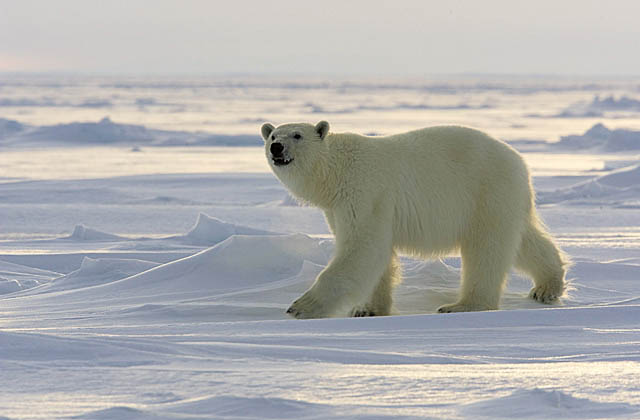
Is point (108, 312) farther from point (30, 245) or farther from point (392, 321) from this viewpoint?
point (30, 245)

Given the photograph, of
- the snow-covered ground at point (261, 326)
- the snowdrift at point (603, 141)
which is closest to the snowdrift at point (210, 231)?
the snow-covered ground at point (261, 326)

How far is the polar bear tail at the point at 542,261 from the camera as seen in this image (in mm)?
4738

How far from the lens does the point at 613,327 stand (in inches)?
139

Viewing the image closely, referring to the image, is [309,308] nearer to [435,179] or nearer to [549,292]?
[435,179]

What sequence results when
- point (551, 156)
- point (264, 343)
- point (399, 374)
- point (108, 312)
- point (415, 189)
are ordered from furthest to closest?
point (551, 156) → point (415, 189) → point (108, 312) → point (264, 343) → point (399, 374)

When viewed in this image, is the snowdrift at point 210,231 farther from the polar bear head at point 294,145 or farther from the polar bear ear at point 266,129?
the polar bear head at point 294,145

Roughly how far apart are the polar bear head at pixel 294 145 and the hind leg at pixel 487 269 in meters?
0.98

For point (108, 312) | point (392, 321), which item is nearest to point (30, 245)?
point (108, 312)

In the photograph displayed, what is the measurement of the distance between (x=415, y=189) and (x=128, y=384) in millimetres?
2320

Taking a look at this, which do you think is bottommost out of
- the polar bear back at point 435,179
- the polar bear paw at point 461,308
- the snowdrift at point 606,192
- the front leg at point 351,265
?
the snowdrift at point 606,192

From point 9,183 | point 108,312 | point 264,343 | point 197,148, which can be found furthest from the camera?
point 197,148

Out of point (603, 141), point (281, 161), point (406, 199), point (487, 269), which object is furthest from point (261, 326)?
point (603, 141)

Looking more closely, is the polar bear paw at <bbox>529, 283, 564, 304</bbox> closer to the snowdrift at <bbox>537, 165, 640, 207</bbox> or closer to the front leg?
the front leg

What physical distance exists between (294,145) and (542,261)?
161 cm
